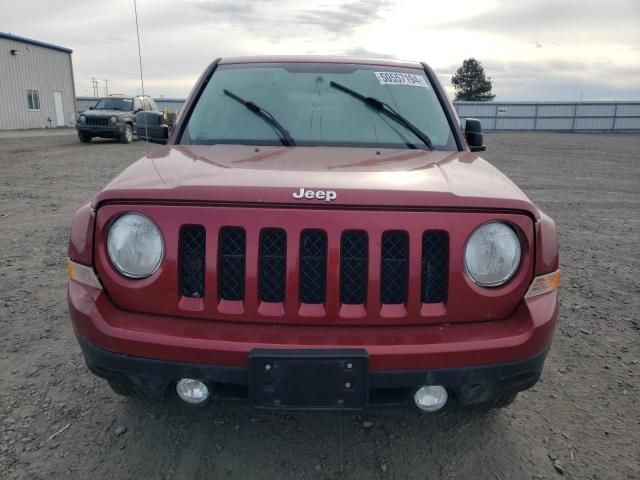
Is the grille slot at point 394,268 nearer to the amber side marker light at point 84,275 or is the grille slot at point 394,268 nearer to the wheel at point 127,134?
the amber side marker light at point 84,275

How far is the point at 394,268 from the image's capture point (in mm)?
1773

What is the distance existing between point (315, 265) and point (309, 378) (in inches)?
15.5

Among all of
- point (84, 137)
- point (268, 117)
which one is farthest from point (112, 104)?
point (268, 117)

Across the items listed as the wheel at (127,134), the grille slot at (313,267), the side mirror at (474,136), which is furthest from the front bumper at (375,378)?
the wheel at (127,134)

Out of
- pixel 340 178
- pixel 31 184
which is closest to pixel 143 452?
pixel 340 178

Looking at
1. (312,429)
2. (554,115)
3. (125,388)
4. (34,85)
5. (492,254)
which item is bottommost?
(312,429)

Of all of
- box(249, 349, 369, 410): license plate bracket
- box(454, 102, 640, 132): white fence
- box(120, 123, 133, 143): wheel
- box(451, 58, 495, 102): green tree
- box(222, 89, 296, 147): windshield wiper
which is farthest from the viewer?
box(451, 58, 495, 102): green tree

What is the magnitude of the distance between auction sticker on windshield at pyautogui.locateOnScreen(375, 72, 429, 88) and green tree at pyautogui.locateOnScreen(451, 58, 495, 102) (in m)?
72.4

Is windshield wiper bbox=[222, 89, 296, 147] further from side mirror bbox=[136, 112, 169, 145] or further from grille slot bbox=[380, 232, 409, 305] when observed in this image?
grille slot bbox=[380, 232, 409, 305]

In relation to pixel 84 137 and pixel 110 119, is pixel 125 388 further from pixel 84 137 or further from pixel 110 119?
pixel 84 137

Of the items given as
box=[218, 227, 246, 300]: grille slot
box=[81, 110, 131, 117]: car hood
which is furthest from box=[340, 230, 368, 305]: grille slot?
box=[81, 110, 131, 117]: car hood

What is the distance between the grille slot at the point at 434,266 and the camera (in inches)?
69.5

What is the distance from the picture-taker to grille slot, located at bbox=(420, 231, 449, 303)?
1766 millimetres

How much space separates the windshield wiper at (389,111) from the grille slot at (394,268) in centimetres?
115
